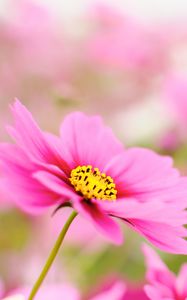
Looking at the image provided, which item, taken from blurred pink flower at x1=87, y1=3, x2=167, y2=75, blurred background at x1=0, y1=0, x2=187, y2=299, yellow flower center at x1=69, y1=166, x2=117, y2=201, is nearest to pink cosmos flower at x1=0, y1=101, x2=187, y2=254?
yellow flower center at x1=69, y1=166, x2=117, y2=201

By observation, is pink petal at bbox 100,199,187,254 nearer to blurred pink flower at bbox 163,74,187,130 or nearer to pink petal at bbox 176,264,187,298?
pink petal at bbox 176,264,187,298

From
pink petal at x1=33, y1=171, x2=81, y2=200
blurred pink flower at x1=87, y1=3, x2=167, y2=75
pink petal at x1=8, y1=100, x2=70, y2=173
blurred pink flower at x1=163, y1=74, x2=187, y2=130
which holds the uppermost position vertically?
blurred pink flower at x1=87, y1=3, x2=167, y2=75

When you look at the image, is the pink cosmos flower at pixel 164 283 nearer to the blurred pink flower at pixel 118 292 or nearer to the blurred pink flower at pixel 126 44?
the blurred pink flower at pixel 118 292

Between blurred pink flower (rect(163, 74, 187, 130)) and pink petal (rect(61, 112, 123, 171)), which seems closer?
pink petal (rect(61, 112, 123, 171))

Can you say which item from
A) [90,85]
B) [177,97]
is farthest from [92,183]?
[90,85]

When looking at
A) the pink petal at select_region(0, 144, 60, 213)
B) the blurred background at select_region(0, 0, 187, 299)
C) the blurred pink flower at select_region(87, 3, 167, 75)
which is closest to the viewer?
the pink petal at select_region(0, 144, 60, 213)

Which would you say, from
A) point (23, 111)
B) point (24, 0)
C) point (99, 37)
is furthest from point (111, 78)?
point (23, 111)

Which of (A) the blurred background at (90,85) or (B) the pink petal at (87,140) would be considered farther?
(A) the blurred background at (90,85)

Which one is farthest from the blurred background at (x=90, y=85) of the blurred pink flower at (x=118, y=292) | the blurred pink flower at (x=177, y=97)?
the blurred pink flower at (x=118, y=292)

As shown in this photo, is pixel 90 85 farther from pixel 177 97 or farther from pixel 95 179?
pixel 95 179
